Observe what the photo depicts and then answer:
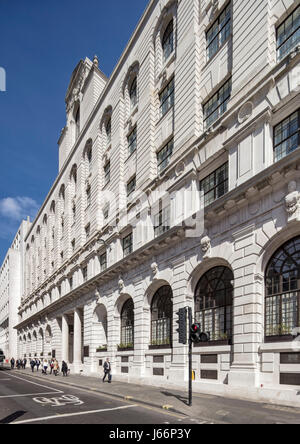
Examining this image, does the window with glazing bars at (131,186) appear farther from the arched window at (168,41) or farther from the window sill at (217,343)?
the window sill at (217,343)

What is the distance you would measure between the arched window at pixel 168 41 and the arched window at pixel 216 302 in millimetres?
15246

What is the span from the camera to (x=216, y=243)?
17.1m

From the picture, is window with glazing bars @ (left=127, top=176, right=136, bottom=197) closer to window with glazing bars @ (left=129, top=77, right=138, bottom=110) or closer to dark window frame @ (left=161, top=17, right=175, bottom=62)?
window with glazing bars @ (left=129, top=77, right=138, bottom=110)

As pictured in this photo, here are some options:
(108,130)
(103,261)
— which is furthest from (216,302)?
(108,130)

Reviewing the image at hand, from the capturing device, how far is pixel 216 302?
17.7 meters

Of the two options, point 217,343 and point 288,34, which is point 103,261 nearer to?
point 217,343

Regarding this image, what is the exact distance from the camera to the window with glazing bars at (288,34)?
14.9 meters

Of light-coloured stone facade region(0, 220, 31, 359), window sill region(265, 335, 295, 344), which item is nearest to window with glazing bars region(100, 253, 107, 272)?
window sill region(265, 335, 295, 344)

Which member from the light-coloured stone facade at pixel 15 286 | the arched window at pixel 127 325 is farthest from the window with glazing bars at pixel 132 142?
the light-coloured stone facade at pixel 15 286

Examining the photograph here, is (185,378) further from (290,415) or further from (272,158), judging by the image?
(272,158)

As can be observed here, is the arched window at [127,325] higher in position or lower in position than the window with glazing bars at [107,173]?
lower

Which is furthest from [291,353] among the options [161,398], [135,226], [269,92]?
[135,226]

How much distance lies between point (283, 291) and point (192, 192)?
7532 millimetres

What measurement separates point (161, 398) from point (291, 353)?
547 centimetres
